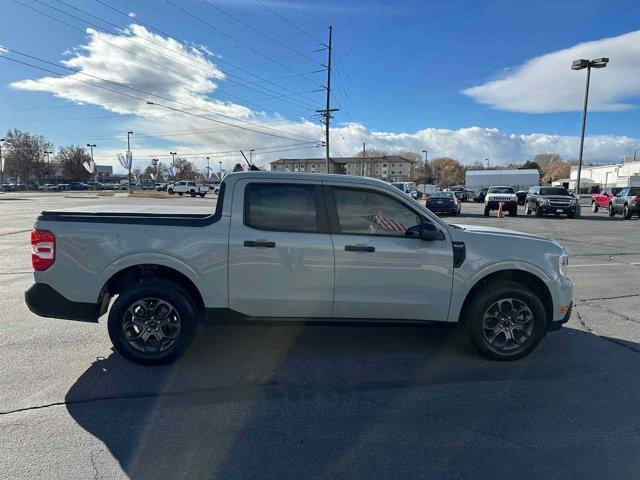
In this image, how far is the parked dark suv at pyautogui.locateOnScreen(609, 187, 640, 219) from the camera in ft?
75.2

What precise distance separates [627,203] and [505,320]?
24829 millimetres

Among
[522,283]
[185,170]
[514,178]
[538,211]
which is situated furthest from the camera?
[185,170]

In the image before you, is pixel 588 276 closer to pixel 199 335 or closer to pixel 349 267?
pixel 349 267

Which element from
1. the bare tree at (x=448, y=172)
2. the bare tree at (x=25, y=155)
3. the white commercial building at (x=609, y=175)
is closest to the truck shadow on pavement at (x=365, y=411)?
the white commercial building at (x=609, y=175)

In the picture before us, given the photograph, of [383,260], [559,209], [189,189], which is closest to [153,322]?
[383,260]

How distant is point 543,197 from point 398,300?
2376cm

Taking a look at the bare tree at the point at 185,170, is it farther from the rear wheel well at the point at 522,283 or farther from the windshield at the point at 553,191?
the rear wheel well at the point at 522,283

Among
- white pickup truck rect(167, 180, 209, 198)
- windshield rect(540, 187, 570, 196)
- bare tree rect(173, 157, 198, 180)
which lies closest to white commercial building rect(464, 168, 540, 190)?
windshield rect(540, 187, 570, 196)

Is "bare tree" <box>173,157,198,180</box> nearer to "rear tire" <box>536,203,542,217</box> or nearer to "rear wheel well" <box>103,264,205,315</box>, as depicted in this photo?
"rear tire" <box>536,203,542,217</box>

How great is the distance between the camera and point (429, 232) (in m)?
3.85

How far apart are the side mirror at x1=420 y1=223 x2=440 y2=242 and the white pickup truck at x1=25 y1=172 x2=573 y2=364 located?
1 centimetres

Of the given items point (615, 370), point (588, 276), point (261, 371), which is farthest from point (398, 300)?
point (588, 276)

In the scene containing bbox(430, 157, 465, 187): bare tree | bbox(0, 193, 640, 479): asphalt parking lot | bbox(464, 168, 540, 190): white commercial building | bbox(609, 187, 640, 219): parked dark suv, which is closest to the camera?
bbox(0, 193, 640, 479): asphalt parking lot

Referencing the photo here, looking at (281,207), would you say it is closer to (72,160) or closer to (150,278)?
(150,278)
